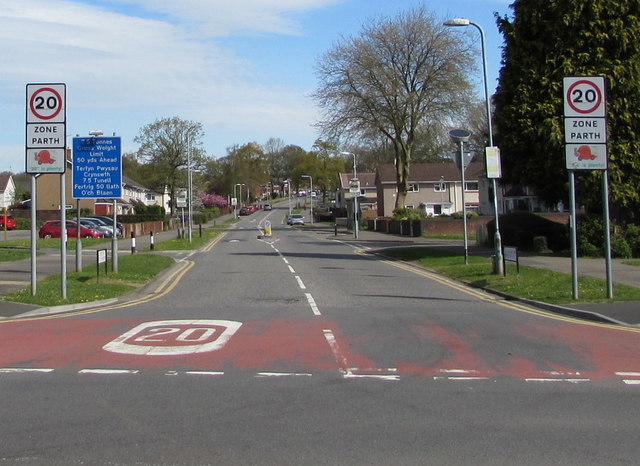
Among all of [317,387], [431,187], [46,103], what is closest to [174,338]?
[317,387]

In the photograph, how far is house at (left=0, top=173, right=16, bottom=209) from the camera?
329 feet

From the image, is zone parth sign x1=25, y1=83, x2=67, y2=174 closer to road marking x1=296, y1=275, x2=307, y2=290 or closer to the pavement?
the pavement

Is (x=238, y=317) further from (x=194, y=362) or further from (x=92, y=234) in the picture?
(x=92, y=234)

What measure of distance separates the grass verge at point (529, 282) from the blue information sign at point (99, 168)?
10648 millimetres

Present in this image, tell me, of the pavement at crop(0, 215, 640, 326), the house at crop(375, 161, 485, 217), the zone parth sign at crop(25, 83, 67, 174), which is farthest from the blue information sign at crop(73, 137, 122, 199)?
the house at crop(375, 161, 485, 217)

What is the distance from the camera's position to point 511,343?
1077 cm

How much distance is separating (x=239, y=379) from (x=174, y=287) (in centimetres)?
1196

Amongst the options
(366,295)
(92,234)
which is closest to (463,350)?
(366,295)

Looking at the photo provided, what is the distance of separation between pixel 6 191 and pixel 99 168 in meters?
88.0

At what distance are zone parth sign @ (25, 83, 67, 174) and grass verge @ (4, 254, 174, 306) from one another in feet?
8.97

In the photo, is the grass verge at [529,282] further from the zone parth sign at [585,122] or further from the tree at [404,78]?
the tree at [404,78]

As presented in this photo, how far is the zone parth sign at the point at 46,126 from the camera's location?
50.5ft

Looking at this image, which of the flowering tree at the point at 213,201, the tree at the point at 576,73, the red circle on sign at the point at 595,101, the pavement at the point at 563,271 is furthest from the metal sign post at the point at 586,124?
the flowering tree at the point at 213,201

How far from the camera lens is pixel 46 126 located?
1545 cm
